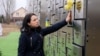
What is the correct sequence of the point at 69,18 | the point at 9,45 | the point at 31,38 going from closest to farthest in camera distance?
the point at 69,18
the point at 31,38
the point at 9,45

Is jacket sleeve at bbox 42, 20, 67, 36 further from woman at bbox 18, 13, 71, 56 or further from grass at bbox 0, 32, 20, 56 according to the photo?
grass at bbox 0, 32, 20, 56

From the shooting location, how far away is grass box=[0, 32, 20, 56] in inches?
148

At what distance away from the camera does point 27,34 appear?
2352 mm

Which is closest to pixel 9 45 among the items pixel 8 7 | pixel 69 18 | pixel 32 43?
pixel 8 7

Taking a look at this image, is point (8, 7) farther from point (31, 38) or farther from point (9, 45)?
point (31, 38)

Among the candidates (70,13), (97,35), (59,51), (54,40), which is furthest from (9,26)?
(97,35)

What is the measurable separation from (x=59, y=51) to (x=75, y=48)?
0.59m

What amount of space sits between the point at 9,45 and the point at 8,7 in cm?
51

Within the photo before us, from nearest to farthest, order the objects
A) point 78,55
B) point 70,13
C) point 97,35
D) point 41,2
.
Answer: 1. point 97,35
2. point 78,55
3. point 70,13
4. point 41,2

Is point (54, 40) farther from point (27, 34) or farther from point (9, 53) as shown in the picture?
point (9, 53)

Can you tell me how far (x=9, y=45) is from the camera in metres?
3.81

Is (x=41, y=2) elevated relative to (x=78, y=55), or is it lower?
elevated

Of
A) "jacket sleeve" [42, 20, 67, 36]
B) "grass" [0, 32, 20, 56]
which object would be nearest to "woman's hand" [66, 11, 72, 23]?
"jacket sleeve" [42, 20, 67, 36]

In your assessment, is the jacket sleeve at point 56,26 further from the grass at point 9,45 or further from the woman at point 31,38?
the grass at point 9,45
